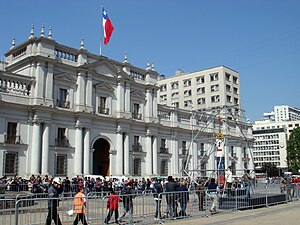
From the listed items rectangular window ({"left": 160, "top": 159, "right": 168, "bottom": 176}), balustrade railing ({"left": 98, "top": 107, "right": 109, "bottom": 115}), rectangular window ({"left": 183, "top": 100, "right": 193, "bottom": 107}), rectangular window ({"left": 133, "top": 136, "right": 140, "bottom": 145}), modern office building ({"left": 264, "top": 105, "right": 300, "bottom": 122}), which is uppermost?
modern office building ({"left": 264, "top": 105, "right": 300, "bottom": 122})

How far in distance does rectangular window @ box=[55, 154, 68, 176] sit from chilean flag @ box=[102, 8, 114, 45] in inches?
487

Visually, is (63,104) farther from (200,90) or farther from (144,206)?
(200,90)

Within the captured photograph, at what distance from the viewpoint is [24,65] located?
32.0 meters

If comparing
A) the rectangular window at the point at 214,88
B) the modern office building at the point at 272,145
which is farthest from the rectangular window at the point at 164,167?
the modern office building at the point at 272,145

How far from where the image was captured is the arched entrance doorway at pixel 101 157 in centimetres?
3709

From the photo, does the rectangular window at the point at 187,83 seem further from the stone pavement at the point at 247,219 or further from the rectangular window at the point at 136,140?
the stone pavement at the point at 247,219

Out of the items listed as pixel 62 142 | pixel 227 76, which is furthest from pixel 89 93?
pixel 227 76

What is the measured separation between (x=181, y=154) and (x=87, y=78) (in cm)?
1696

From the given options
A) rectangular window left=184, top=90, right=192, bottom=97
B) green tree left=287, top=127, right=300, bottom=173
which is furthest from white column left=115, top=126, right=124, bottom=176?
green tree left=287, top=127, right=300, bottom=173

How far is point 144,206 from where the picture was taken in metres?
15.2

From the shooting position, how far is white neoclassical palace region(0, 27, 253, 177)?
29406 millimetres

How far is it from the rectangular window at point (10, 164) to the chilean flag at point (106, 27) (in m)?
14.6

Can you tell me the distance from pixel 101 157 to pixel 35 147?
9.40m

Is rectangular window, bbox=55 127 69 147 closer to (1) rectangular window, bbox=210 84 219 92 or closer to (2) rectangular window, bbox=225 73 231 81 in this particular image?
(1) rectangular window, bbox=210 84 219 92
